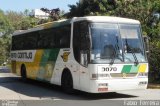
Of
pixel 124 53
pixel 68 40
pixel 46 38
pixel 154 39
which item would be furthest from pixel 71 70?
pixel 154 39

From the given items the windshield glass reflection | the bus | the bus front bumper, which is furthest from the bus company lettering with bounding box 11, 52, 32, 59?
the bus front bumper

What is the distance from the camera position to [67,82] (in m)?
17.2

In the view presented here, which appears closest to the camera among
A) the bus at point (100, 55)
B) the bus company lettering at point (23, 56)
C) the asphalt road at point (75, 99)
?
the asphalt road at point (75, 99)

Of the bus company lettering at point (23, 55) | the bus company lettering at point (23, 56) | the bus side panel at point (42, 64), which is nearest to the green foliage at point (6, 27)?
the bus company lettering at point (23, 56)

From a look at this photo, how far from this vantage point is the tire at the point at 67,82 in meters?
17.0

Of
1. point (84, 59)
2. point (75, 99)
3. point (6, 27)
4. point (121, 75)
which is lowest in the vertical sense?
point (75, 99)

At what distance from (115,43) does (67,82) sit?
2940 mm

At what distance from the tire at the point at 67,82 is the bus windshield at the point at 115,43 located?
2229mm

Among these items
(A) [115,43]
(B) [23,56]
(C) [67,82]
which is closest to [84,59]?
(A) [115,43]

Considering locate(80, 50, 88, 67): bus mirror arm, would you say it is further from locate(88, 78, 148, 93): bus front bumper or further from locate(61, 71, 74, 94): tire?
locate(61, 71, 74, 94): tire

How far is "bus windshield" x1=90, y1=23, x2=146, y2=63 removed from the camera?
50.0 feet

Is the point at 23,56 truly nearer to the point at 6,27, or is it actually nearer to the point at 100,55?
the point at 100,55

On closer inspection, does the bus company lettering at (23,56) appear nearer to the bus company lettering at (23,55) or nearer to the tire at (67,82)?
the bus company lettering at (23,55)

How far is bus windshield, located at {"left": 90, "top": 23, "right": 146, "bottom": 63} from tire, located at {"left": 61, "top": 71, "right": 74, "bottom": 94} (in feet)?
7.31
